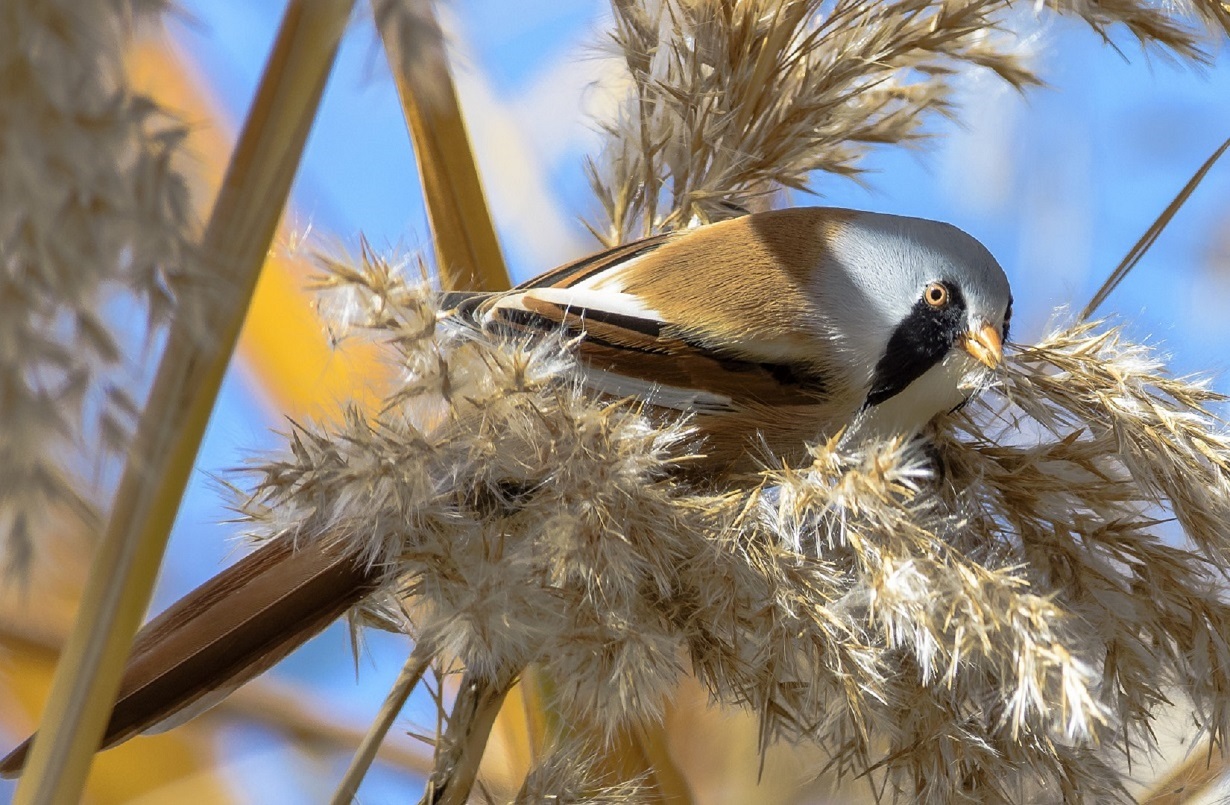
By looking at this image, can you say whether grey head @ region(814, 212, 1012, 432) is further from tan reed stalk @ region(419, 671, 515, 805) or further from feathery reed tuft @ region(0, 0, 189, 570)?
feathery reed tuft @ region(0, 0, 189, 570)

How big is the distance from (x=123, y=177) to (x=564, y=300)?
17.0 inches

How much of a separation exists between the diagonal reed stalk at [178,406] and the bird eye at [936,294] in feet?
1.92

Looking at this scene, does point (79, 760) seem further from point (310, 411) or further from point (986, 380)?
point (986, 380)

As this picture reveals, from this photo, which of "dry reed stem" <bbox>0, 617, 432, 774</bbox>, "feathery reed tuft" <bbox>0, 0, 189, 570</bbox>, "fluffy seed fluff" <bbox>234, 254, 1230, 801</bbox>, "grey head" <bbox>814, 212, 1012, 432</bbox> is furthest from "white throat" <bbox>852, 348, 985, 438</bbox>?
"feathery reed tuft" <bbox>0, 0, 189, 570</bbox>

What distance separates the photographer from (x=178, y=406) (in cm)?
40

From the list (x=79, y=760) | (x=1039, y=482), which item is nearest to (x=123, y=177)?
(x=79, y=760)

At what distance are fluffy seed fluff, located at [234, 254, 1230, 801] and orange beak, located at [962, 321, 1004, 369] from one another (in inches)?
5.8

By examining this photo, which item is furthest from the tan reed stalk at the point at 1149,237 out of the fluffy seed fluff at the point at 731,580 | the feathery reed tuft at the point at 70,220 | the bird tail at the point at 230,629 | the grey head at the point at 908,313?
the feathery reed tuft at the point at 70,220

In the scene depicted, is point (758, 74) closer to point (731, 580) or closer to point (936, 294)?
point (936, 294)

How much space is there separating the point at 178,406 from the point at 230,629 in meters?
0.23

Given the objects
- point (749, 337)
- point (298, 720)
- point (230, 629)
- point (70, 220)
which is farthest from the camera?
point (298, 720)

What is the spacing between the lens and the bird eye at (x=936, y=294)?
86 cm

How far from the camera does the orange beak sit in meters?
0.81

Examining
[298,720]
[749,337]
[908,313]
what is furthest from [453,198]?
[298,720]
